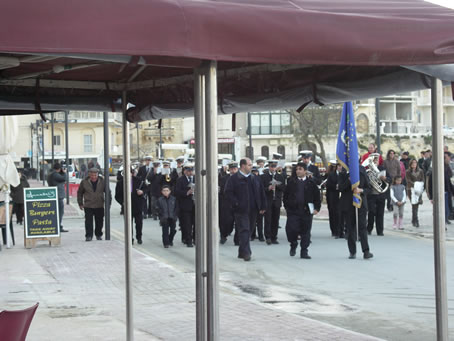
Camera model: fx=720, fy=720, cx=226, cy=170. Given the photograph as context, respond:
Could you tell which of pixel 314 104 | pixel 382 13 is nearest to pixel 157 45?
pixel 382 13

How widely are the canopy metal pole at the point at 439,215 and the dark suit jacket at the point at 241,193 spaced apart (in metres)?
9.22

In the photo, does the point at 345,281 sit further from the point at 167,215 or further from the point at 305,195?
the point at 167,215

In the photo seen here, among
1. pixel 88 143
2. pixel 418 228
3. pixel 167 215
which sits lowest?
Answer: pixel 418 228

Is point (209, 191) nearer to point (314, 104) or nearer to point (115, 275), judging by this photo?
point (314, 104)

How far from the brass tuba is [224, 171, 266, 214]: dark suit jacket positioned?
10.9ft

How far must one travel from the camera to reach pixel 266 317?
8.50 meters

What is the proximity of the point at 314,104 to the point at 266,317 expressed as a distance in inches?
125

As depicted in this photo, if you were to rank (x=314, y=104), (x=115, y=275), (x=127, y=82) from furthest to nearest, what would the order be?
1. (x=115, y=275)
2. (x=127, y=82)
3. (x=314, y=104)

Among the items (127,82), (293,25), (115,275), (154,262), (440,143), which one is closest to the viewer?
(293,25)

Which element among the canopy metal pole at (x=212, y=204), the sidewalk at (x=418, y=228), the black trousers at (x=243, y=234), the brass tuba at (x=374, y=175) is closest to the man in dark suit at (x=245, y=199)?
the black trousers at (x=243, y=234)

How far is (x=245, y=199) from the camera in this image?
1429cm

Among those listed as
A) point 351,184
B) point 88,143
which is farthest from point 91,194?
point 88,143

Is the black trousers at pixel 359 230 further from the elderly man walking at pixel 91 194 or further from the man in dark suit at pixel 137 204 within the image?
the elderly man walking at pixel 91 194

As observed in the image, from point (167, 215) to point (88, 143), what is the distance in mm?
73032
